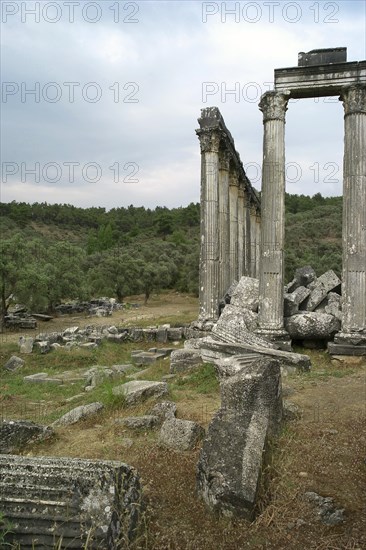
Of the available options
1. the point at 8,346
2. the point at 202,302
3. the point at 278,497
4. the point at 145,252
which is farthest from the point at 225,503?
the point at 145,252

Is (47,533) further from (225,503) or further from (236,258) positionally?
(236,258)

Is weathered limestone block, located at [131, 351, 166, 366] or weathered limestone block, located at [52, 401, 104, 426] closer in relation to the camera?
weathered limestone block, located at [52, 401, 104, 426]

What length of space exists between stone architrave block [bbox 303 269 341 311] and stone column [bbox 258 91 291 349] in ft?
5.18

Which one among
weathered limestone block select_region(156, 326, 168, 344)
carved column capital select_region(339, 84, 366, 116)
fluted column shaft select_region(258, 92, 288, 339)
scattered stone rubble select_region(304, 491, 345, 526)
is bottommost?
weathered limestone block select_region(156, 326, 168, 344)

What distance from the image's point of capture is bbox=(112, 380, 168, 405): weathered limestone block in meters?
7.67

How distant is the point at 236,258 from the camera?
20078 mm

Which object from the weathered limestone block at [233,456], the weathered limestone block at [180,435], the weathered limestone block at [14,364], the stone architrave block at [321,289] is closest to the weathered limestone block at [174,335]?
the stone architrave block at [321,289]

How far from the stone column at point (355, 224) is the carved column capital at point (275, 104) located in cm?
171

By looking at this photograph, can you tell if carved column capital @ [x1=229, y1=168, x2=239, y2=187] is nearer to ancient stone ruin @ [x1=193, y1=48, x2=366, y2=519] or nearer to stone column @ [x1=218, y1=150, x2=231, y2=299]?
stone column @ [x1=218, y1=150, x2=231, y2=299]

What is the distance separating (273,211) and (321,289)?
306 cm

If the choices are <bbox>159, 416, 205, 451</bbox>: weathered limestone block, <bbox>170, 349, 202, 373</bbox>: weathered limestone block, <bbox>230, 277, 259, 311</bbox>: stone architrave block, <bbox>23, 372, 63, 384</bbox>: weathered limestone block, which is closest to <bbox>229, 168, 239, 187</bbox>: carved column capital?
<bbox>230, 277, 259, 311</bbox>: stone architrave block

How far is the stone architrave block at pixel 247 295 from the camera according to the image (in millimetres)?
13469

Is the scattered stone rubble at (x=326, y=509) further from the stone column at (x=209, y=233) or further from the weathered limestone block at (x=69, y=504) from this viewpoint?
the stone column at (x=209, y=233)

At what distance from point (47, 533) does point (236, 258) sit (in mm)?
17278
